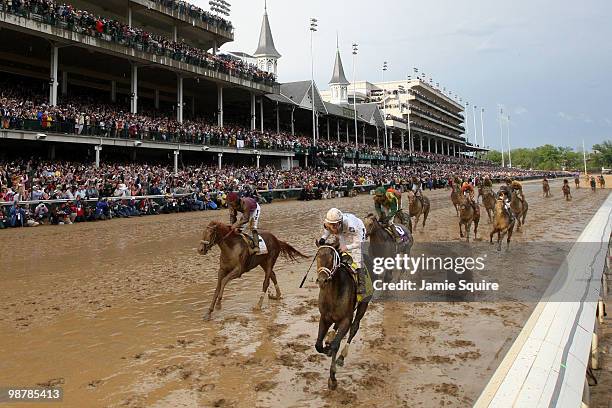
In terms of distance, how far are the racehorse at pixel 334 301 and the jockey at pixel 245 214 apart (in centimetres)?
270

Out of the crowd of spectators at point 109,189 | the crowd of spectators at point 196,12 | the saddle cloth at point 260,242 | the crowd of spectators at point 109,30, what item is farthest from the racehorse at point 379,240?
the crowd of spectators at point 196,12

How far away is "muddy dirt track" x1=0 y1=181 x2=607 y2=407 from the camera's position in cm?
452

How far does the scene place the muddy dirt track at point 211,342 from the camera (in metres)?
4.52

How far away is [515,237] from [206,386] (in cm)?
1300

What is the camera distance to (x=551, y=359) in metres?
3.65

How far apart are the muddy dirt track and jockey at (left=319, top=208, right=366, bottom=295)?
3.75ft

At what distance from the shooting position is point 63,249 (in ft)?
41.4

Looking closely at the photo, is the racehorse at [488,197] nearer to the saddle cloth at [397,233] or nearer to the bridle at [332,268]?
the saddle cloth at [397,233]

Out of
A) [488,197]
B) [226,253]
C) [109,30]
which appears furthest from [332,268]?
[109,30]

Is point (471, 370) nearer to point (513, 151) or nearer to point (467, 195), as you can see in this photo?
point (467, 195)

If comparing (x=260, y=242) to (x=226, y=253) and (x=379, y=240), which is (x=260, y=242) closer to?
(x=226, y=253)

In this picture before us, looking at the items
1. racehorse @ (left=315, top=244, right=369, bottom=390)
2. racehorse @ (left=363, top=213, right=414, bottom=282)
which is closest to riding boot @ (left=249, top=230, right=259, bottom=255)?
racehorse @ (left=363, top=213, right=414, bottom=282)

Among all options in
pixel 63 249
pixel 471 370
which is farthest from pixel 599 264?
pixel 63 249

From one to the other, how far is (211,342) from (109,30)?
28.8 metres
